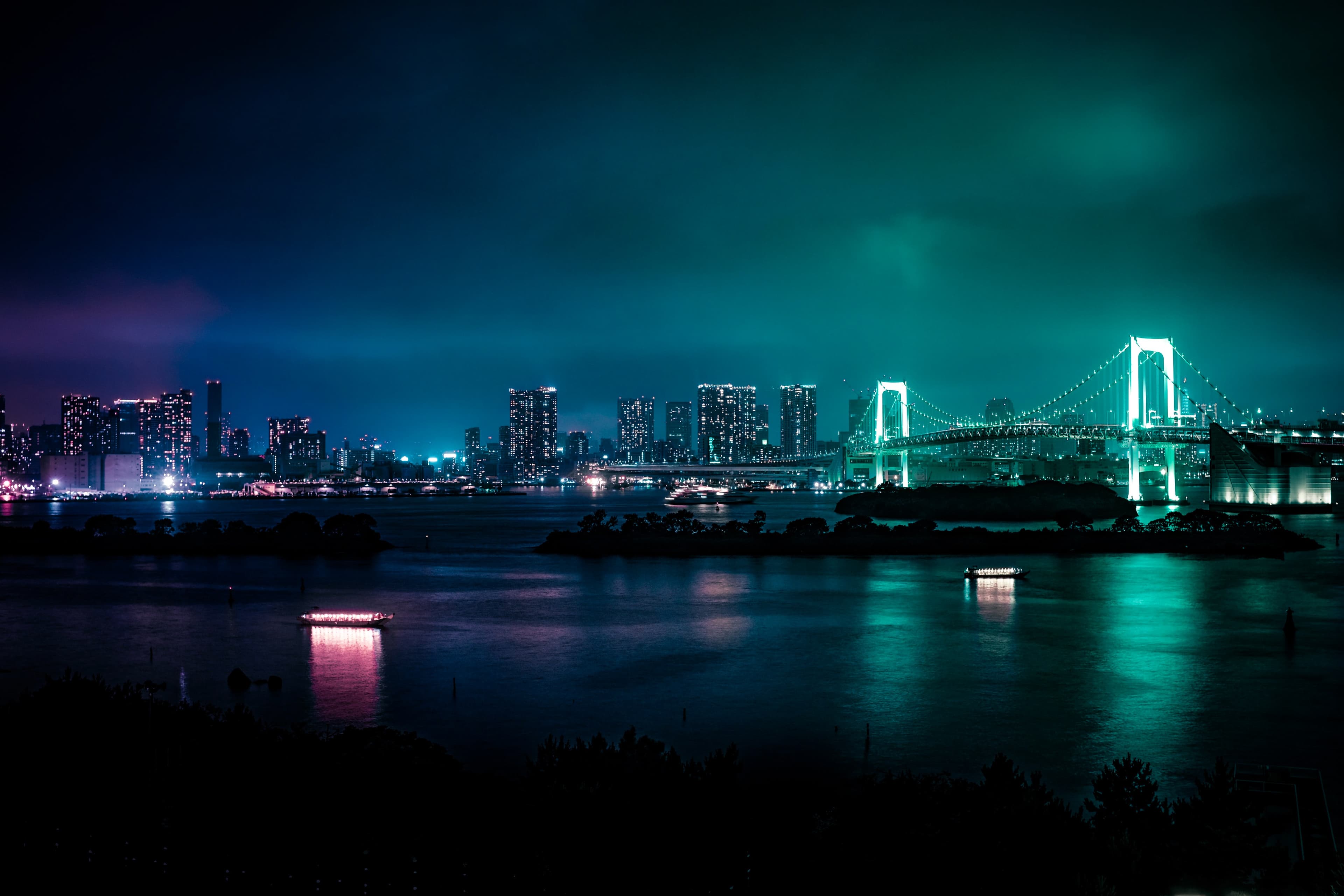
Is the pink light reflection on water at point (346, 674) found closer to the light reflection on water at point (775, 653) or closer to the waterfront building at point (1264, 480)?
the light reflection on water at point (775, 653)

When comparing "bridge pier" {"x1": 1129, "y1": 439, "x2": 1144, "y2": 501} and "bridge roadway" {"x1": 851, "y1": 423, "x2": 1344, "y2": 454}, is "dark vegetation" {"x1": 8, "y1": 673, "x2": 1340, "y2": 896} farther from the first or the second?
"bridge pier" {"x1": 1129, "y1": 439, "x2": 1144, "y2": 501}

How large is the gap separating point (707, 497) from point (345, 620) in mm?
87245

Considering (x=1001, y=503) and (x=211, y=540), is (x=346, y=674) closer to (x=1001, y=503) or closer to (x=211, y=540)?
(x=211, y=540)

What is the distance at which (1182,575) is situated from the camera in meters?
34.2

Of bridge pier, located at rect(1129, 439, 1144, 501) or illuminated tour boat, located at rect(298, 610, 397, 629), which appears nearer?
illuminated tour boat, located at rect(298, 610, 397, 629)

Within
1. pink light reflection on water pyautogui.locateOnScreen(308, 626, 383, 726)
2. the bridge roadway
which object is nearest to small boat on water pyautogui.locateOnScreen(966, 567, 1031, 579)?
pink light reflection on water pyautogui.locateOnScreen(308, 626, 383, 726)

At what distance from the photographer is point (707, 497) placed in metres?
111

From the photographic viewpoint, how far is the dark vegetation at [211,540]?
46.2 m

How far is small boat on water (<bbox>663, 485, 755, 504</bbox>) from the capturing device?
352 feet

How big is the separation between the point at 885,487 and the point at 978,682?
58720 mm

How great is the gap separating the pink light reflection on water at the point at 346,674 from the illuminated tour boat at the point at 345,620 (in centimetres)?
17

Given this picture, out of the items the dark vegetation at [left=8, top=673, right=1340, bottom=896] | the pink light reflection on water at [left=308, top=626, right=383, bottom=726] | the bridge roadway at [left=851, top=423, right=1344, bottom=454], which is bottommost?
the pink light reflection on water at [left=308, top=626, right=383, bottom=726]

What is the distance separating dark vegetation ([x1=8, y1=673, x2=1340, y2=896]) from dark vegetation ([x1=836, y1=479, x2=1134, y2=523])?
194ft

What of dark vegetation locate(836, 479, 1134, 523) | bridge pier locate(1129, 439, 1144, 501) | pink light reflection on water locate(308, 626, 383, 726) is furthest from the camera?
bridge pier locate(1129, 439, 1144, 501)
